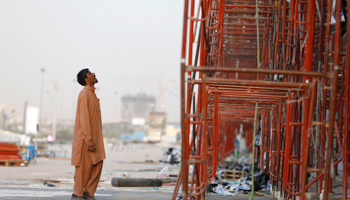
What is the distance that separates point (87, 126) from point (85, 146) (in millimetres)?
314

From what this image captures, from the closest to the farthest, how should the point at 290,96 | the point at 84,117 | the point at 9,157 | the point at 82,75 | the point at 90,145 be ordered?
the point at 290,96, the point at 90,145, the point at 84,117, the point at 82,75, the point at 9,157

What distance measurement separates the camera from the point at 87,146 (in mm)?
8453

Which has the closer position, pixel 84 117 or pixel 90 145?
pixel 90 145

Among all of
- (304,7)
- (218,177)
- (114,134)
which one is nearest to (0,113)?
(114,134)

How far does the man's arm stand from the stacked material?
15.3 meters

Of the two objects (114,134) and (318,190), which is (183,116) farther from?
(114,134)

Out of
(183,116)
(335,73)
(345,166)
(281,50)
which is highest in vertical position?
(281,50)

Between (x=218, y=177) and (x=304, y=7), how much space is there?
8264mm

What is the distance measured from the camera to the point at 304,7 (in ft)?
30.7

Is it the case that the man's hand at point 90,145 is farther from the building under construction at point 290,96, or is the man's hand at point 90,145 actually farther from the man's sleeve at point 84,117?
the building under construction at point 290,96

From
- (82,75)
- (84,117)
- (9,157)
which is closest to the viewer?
(84,117)

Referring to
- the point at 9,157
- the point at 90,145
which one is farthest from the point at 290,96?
the point at 9,157

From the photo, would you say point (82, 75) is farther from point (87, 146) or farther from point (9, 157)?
point (9, 157)

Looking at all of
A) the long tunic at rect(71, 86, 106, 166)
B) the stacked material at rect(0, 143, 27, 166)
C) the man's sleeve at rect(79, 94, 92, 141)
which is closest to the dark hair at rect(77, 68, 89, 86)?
the long tunic at rect(71, 86, 106, 166)
